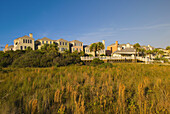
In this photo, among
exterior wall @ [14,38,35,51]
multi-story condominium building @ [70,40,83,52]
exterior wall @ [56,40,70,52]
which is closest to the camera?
exterior wall @ [14,38,35,51]

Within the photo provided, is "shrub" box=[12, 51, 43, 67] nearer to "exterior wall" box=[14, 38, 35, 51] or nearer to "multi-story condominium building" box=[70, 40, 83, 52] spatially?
"exterior wall" box=[14, 38, 35, 51]

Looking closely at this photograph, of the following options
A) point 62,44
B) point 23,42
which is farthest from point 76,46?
point 23,42

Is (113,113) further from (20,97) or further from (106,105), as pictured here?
(20,97)

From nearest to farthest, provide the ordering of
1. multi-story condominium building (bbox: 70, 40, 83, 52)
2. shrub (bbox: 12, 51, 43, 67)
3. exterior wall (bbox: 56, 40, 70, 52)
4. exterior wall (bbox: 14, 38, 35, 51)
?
shrub (bbox: 12, 51, 43, 67) → exterior wall (bbox: 14, 38, 35, 51) → exterior wall (bbox: 56, 40, 70, 52) → multi-story condominium building (bbox: 70, 40, 83, 52)

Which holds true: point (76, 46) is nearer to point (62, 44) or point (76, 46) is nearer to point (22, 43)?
point (62, 44)

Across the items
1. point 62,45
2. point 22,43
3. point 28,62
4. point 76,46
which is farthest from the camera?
point 76,46

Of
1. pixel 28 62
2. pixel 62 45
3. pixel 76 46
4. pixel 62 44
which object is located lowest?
pixel 28 62

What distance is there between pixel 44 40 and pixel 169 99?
5063 cm

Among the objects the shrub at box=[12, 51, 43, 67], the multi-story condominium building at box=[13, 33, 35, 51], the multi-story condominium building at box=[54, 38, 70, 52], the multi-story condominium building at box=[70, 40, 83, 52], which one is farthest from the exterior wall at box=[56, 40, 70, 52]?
the shrub at box=[12, 51, 43, 67]

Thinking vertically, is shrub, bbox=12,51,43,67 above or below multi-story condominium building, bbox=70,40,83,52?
below

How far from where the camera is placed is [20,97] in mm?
3854

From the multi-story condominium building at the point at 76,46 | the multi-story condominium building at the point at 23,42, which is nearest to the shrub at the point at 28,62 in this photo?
the multi-story condominium building at the point at 23,42

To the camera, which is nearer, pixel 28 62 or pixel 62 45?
pixel 28 62

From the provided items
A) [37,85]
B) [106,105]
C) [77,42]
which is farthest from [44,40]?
[106,105]
